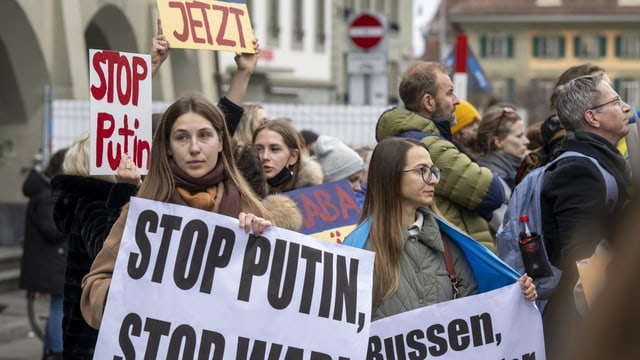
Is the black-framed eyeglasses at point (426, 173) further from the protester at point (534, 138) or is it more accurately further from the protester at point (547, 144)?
the protester at point (534, 138)

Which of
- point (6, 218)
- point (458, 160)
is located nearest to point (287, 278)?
point (458, 160)

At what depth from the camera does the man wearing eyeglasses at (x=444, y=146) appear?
18.2 feet

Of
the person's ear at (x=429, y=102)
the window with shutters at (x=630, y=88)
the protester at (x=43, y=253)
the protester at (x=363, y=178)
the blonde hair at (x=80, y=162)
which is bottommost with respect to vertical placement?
the window with shutters at (x=630, y=88)

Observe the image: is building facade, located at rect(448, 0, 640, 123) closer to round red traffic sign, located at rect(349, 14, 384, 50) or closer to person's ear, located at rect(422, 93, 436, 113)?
round red traffic sign, located at rect(349, 14, 384, 50)

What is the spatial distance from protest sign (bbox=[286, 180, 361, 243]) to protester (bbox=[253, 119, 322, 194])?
0.17 meters

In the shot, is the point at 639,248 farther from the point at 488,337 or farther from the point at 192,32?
the point at 192,32

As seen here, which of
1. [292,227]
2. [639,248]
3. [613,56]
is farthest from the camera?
[613,56]

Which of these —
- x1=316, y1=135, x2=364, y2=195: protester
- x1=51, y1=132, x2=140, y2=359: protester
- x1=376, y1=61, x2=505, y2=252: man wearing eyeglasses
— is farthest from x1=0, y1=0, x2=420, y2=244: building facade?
x1=51, y1=132, x2=140, y2=359: protester

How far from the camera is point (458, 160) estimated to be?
5547 millimetres

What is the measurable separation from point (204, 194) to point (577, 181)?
1.49m

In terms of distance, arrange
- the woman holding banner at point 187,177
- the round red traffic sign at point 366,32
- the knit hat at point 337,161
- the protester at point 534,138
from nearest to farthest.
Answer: the woman holding banner at point 187,177
the knit hat at point 337,161
the protester at point 534,138
the round red traffic sign at point 366,32

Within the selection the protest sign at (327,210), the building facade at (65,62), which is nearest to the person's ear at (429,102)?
the protest sign at (327,210)

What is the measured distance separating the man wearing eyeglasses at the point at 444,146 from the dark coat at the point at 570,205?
54 centimetres

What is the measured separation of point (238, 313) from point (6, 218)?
15.3 meters
